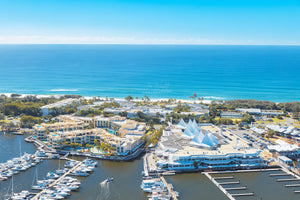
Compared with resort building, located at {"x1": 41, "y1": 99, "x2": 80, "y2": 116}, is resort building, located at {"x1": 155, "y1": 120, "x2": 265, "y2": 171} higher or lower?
lower

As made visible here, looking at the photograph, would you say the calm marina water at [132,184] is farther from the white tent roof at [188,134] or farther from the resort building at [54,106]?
the resort building at [54,106]

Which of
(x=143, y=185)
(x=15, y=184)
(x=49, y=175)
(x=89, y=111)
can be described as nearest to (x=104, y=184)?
(x=143, y=185)

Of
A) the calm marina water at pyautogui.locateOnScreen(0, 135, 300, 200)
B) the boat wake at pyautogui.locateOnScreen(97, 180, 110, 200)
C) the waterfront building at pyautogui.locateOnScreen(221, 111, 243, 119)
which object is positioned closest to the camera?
the boat wake at pyautogui.locateOnScreen(97, 180, 110, 200)

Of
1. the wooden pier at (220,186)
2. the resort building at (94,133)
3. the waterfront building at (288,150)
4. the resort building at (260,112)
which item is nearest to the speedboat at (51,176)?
the resort building at (94,133)

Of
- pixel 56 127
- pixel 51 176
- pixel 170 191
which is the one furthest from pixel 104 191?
pixel 56 127

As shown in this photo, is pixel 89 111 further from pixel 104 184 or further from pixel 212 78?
pixel 212 78

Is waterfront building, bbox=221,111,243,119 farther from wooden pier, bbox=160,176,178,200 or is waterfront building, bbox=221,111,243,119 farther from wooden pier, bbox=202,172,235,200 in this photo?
wooden pier, bbox=160,176,178,200

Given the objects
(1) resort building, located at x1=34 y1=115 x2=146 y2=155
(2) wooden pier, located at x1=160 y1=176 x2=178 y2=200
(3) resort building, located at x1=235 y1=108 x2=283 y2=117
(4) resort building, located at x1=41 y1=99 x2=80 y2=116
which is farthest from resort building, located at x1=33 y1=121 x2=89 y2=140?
(3) resort building, located at x1=235 y1=108 x2=283 y2=117
